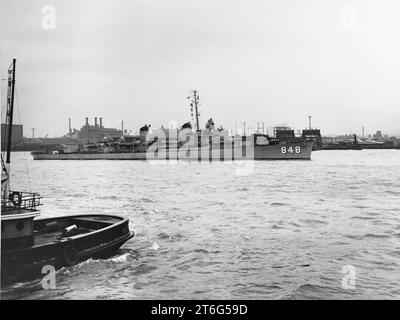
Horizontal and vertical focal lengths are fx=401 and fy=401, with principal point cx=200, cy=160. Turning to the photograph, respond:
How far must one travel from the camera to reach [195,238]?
18.5 m

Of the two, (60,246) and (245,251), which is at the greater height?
(60,246)

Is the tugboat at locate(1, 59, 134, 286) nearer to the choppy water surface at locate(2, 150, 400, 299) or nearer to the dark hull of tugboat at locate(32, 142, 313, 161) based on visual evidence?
the choppy water surface at locate(2, 150, 400, 299)

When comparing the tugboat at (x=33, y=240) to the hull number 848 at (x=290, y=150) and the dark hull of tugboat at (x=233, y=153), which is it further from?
the hull number 848 at (x=290, y=150)

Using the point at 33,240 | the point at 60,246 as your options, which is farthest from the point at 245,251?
the point at 33,240

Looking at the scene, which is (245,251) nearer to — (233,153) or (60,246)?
(60,246)

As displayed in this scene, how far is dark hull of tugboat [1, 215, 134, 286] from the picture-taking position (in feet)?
38.5

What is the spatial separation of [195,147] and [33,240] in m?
83.5

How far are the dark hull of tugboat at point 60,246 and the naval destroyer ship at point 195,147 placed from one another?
2831 inches

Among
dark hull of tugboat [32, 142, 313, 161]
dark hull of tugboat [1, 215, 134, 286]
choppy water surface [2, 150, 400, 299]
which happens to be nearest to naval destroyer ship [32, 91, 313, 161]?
dark hull of tugboat [32, 142, 313, 161]

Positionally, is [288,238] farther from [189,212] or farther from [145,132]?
[145,132]

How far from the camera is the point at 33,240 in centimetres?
1230

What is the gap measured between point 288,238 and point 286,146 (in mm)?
69602

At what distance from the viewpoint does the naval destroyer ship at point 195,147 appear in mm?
86438
